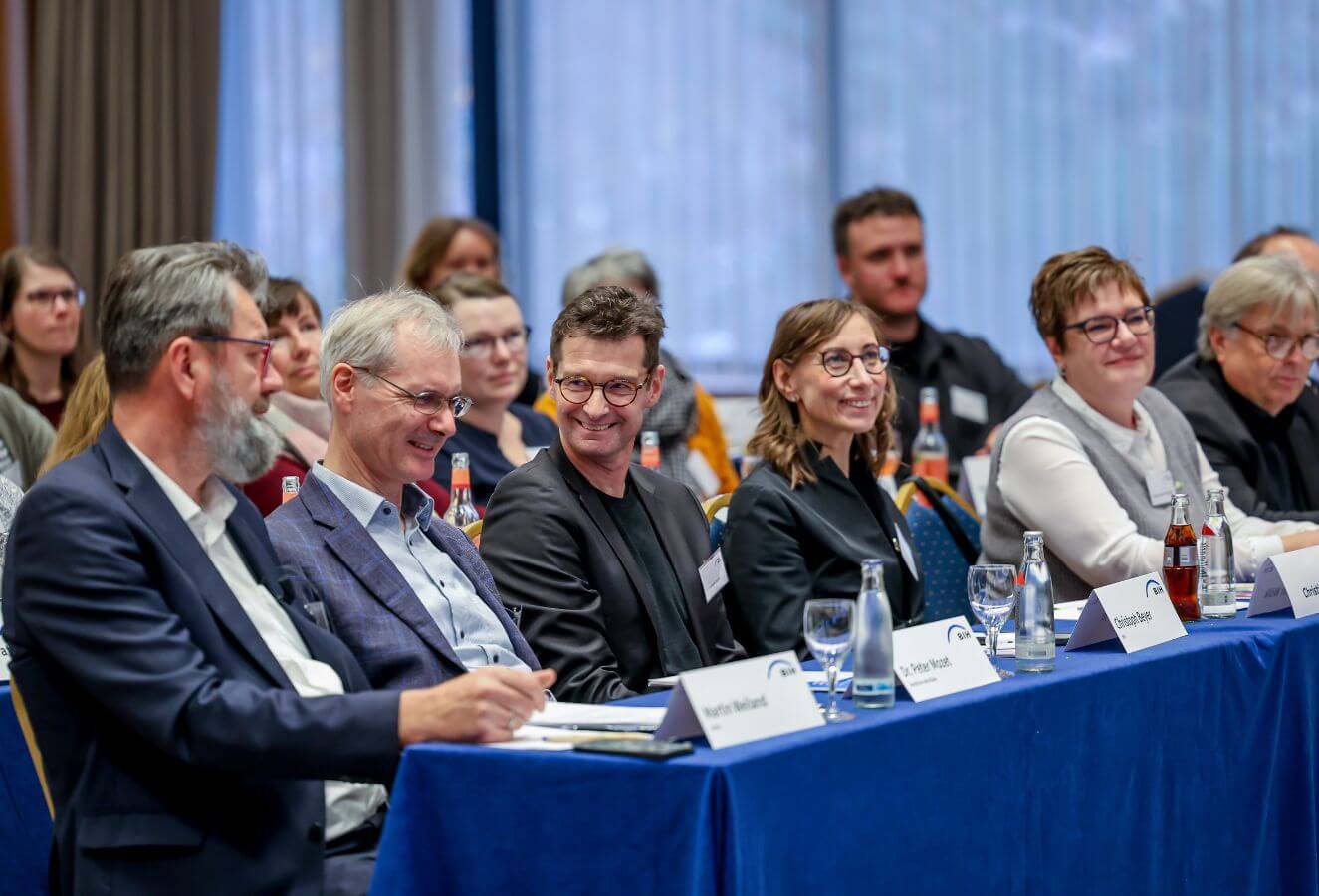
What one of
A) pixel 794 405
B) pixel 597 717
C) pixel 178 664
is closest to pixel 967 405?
pixel 794 405

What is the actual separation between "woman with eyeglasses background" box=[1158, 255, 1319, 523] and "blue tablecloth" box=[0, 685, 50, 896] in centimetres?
287

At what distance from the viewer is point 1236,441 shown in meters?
4.07

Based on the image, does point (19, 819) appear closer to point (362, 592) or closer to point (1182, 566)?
point (362, 592)

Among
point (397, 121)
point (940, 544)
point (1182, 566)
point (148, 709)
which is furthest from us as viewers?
point (397, 121)

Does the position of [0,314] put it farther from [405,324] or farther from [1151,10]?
[1151,10]

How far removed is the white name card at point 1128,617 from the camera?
8.33ft

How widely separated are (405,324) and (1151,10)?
17.1 ft

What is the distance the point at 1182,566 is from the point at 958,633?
0.85 m

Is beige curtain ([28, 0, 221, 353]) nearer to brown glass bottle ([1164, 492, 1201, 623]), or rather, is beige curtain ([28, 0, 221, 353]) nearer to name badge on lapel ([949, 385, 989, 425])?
name badge on lapel ([949, 385, 989, 425])

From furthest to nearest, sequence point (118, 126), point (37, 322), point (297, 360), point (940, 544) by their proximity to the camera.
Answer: point (118, 126), point (37, 322), point (297, 360), point (940, 544)

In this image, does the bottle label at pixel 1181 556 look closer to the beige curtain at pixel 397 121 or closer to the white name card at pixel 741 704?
the white name card at pixel 741 704

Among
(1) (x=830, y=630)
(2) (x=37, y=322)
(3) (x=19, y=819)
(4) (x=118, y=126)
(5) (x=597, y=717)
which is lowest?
(3) (x=19, y=819)

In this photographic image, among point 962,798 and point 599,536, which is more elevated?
point 599,536

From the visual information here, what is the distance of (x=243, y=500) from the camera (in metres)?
2.17
